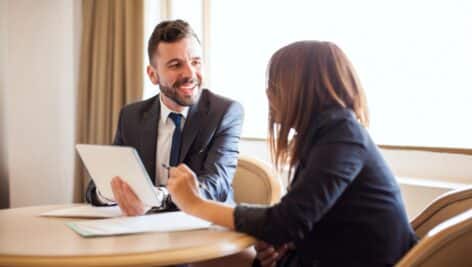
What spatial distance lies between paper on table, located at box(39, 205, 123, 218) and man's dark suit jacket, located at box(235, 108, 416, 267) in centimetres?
49

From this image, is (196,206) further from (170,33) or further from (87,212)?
(170,33)

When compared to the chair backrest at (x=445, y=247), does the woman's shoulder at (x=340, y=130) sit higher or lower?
higher

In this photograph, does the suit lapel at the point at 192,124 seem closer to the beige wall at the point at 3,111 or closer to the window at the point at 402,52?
the window at the point at 402,52

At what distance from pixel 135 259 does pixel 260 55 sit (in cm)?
177

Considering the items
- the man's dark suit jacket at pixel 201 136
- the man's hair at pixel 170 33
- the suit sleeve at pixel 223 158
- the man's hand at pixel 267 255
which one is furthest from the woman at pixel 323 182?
the man's hair at pixel 170 33

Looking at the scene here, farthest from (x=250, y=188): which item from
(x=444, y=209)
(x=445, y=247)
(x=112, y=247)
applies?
(x=445, y=247)

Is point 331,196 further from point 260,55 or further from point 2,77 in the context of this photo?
point 2,77

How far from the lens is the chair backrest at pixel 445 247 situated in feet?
3.23

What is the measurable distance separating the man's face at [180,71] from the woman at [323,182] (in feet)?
2.01

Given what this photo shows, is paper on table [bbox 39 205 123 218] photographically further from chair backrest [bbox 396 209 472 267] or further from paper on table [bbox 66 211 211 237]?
chair backrest [bbox 396 209 472 267]

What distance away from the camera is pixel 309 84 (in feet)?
4.22

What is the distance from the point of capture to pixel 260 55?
8.77 feet

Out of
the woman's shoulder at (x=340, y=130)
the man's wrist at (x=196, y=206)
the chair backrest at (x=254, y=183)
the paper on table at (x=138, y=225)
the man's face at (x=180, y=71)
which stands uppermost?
the man's face at (x=180, y=71)

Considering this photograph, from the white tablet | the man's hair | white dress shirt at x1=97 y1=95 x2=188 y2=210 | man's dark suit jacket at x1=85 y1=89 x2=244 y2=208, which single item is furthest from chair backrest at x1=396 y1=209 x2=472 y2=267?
the man's hair
